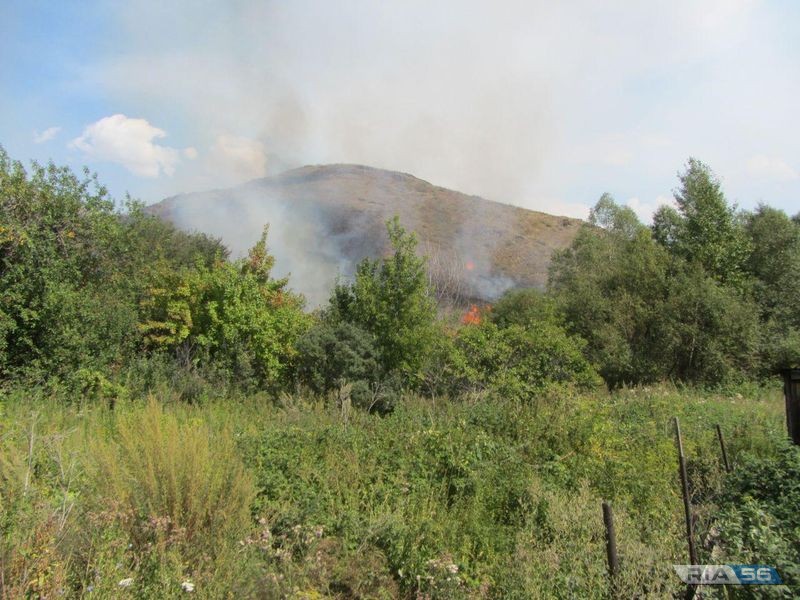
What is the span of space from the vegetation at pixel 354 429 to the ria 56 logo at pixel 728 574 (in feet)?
0.30

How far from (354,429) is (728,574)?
3.72 metres

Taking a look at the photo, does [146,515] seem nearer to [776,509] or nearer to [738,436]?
[776,509]

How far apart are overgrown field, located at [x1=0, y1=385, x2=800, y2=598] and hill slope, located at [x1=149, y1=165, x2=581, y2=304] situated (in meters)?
21.6

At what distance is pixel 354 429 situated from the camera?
637 centimetres

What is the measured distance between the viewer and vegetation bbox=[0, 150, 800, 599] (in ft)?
12.0

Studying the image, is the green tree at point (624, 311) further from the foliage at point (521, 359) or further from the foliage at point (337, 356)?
the foliage at point (337, 356)

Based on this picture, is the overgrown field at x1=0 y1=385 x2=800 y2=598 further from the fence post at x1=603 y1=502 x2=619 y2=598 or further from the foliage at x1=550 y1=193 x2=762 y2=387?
the foliage at x1=550 y1=193 x2=762 y2=387

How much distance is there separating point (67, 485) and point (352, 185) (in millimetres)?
41113

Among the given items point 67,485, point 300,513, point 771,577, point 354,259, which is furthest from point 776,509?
point 354,259

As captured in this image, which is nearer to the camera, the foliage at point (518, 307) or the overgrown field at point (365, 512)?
the overgrown field at point (365, 512)

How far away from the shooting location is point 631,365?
16.9 m

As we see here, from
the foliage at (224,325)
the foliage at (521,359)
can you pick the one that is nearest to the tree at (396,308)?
the foliage at (521,359)

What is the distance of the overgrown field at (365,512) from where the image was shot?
10.8 feet

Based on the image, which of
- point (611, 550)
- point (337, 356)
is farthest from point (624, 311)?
point (611, 550)
